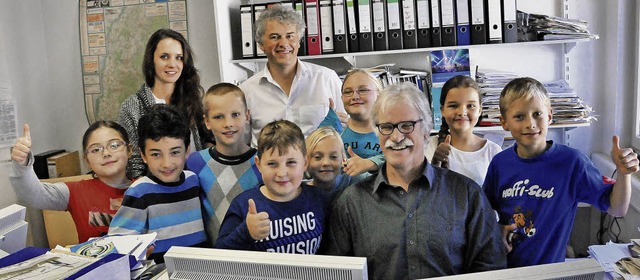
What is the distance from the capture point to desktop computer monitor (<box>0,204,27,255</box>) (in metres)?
1.29

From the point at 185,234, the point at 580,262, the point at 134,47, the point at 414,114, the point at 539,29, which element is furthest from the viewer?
the point at 134,47

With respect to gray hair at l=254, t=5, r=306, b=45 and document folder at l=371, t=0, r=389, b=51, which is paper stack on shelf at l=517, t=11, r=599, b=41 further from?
gray hair at l=254, t=5, r=306, b=45

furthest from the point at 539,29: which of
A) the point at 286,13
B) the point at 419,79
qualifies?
the point at 286,13

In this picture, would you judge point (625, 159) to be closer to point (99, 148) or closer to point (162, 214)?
point (162, 214)

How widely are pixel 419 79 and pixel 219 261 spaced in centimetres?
231

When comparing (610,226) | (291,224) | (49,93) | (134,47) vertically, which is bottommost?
(610,226)

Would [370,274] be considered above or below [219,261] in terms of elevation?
below

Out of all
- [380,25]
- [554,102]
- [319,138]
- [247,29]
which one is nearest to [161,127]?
[319,138]

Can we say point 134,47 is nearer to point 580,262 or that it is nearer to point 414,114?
point 414,114

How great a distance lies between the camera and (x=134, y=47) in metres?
3.33

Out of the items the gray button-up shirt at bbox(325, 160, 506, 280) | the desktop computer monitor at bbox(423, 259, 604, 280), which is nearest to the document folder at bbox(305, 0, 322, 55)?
the gray button-up shirt at bbox(325, 160, 506, 280)

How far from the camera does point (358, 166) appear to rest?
63.0 inches

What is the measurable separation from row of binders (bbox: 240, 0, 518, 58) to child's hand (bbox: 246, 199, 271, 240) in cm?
161

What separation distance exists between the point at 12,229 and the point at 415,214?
1.05m
